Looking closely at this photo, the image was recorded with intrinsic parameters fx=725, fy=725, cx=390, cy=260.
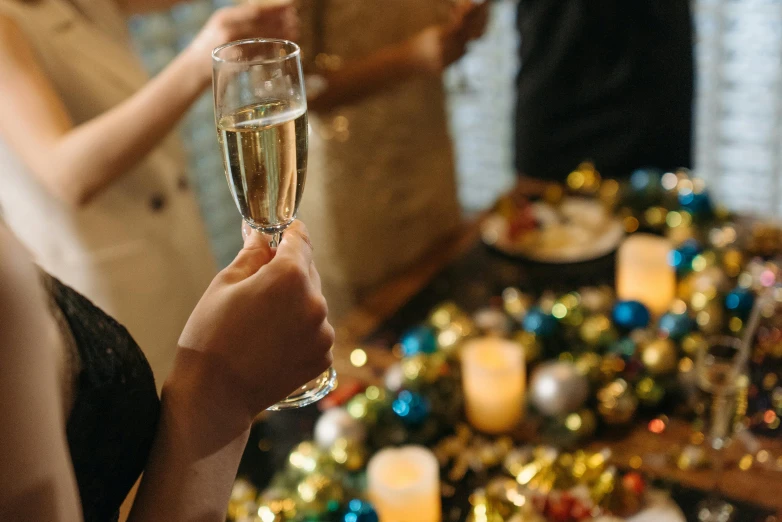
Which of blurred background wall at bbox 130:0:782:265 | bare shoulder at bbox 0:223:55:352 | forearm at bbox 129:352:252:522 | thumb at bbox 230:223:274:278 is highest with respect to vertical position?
bare shoulder at bbox 0:223:55:352

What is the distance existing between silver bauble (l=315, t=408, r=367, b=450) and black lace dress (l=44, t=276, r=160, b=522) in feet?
1.44

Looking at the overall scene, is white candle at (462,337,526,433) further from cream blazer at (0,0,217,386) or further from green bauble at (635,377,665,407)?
cream blazer at (0,0,217,386)

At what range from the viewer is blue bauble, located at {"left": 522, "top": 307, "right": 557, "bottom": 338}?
1083mm

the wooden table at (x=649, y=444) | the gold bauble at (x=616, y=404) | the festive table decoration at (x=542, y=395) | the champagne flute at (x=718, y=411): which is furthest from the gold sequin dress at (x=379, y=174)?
the champagne flute at (x=718, y=411)

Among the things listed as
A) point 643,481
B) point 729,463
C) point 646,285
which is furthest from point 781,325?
point 643,481

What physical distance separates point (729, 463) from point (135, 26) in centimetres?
207

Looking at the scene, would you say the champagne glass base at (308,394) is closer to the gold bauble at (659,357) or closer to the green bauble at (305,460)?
the green bauble at (305,460)

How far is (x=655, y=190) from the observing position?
4.94ft

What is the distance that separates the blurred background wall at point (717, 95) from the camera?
239cm

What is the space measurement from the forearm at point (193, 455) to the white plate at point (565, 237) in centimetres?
99

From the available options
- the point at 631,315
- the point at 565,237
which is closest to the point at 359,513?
the point at 631,315

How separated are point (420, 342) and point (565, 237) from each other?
1.53 feet

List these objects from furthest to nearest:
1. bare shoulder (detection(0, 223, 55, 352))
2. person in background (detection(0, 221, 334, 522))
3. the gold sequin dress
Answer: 1. the gold sequin dress
2. person in background (detection(0, 221, 334, 522))
3. bare shoulder (detection(0, 223, 55, 352))

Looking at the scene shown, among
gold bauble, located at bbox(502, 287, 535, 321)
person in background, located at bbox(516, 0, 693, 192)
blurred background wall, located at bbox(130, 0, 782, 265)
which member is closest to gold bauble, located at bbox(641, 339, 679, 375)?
gold bauble, located at bbox(502, 287, 535, 321)
